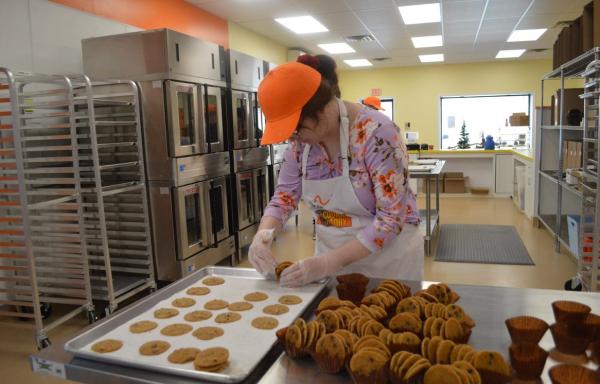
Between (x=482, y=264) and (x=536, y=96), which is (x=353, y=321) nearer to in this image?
(x=482, y=264)

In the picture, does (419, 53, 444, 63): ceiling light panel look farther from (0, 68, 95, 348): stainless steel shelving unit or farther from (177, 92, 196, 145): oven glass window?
(0, 68, 95, 348): stainless steel shelving unit

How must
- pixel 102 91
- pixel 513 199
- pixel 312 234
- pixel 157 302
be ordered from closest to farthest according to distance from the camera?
pixel 157 302
pixel 102 91
pixel 312 234
pixel 513 199

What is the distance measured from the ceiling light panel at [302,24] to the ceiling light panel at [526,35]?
3309mm

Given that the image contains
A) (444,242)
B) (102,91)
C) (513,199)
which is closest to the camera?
(102,91)

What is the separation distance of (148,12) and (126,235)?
8.70ft

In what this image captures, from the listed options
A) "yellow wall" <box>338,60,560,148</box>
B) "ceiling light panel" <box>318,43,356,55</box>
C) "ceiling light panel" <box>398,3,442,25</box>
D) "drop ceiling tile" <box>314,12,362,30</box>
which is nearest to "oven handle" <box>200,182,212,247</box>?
"drop ceiling tile" <box>314,12,362,30</box>

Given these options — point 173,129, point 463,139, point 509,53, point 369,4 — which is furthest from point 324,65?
point 509,53

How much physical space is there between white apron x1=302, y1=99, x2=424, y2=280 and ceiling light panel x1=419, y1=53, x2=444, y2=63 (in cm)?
921

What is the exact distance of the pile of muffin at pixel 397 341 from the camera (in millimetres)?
917

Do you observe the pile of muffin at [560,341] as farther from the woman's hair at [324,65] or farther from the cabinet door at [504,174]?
the cabinet door at [504,174]

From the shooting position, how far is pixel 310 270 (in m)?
1.53

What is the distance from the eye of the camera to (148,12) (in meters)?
5.24

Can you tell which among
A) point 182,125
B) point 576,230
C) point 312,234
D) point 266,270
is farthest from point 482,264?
point 266,270

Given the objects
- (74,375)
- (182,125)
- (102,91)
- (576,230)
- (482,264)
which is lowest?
(482,264)
